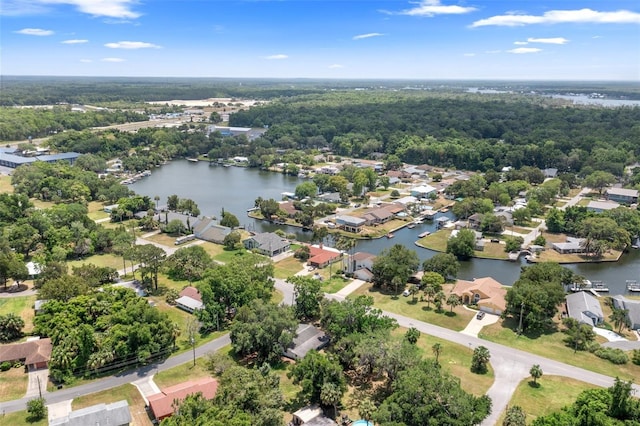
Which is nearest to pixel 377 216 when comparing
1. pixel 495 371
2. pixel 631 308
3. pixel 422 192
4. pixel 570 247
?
pixel 422 192

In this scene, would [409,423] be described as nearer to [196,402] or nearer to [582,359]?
[196,402]

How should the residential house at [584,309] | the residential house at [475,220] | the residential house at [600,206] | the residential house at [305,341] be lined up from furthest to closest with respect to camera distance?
the residential house at [600,206]
the residential house at [475,220]
the residential house at [584,309]
the residential house at [305,341]

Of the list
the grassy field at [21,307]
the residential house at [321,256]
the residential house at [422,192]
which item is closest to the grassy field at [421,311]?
the residential house at [321,256]

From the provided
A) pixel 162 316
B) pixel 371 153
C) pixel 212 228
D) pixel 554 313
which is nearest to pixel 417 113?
pixel 371 153

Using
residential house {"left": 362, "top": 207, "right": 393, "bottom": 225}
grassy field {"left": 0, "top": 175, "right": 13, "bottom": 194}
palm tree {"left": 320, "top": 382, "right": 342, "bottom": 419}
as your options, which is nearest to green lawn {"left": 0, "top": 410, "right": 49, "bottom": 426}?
palm tree {"left": 320, "top": 382, "right": 342, "bottom": 419}

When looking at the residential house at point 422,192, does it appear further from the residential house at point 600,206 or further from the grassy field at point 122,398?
the grassy field at point 122,398

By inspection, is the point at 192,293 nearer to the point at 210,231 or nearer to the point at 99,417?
the point at 99,417
